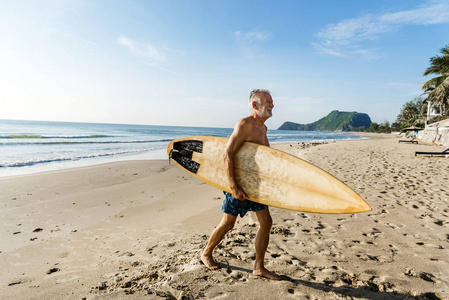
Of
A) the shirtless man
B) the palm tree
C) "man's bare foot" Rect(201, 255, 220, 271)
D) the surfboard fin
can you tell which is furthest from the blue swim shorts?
the palm tree

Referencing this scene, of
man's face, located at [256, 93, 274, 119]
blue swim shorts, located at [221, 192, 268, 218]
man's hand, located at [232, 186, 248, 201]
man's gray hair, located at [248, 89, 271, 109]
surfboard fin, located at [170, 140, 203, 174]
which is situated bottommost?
blue swim shorts, located at [221, 192, 268, 218]

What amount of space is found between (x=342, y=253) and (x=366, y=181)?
14.5ft

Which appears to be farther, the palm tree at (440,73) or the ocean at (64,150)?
the palm tree at (440,73)

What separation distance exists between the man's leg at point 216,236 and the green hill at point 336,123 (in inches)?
6688

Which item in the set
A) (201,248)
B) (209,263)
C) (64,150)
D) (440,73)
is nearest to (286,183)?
(209,263)

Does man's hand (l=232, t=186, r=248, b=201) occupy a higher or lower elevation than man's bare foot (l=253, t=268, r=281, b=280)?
higher

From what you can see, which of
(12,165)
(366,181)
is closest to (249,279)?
(366,181)

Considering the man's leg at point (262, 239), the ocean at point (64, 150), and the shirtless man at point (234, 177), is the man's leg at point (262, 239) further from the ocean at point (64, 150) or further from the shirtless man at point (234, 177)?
the ocean at point (64, 150)

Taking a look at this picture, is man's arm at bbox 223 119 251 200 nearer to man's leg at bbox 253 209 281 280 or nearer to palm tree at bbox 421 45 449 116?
man's leg at bbox 253 209 281 280

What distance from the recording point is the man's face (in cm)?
205

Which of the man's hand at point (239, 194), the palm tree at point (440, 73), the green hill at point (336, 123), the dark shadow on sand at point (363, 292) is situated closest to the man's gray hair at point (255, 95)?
the man's hand at point (239, 194)

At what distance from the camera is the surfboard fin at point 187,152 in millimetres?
2703

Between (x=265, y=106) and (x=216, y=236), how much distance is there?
1.28 meters

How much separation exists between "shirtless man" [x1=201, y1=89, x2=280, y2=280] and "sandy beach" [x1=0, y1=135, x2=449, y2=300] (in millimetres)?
330
